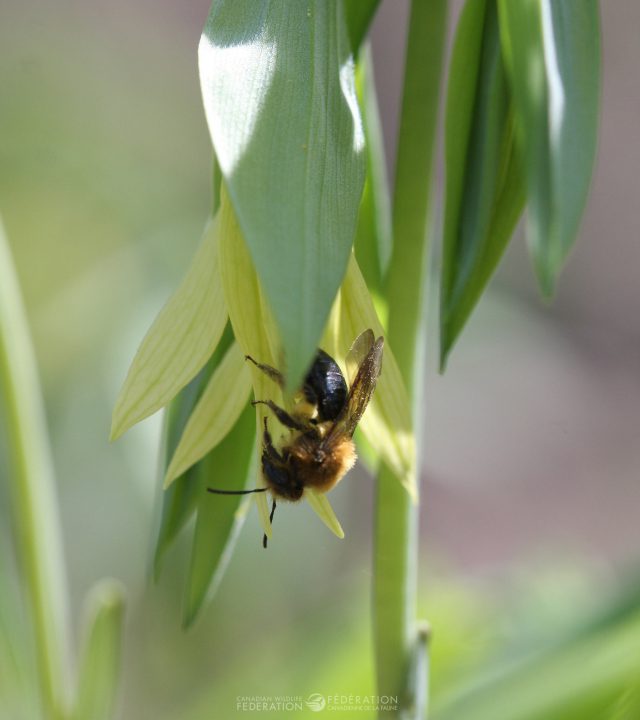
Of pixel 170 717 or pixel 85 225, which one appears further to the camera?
pixel 85 225

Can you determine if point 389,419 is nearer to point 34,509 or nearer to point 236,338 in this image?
point 236,338

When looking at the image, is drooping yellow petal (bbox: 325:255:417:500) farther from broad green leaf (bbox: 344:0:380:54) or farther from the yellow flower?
broad green leaf (bbox: 344:0:380:54)

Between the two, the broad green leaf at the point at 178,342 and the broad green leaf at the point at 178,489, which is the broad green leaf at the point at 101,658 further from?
the broad green leaf at the point at 178,342

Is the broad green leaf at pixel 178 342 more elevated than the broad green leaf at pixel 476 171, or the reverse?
the broad green leaf at pixel 476 171

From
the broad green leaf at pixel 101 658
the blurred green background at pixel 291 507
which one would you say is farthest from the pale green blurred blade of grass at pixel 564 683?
the broad green leaf at pixel 101 658

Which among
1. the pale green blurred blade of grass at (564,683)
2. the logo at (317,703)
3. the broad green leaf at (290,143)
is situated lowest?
the logo at (317,703)

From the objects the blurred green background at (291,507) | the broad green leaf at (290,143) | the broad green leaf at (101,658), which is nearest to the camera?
the broad green leaf at (290,143)

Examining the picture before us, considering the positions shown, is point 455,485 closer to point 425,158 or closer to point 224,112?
point 425,158

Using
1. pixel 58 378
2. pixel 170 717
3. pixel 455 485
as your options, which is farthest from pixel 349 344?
pixel 455 485
